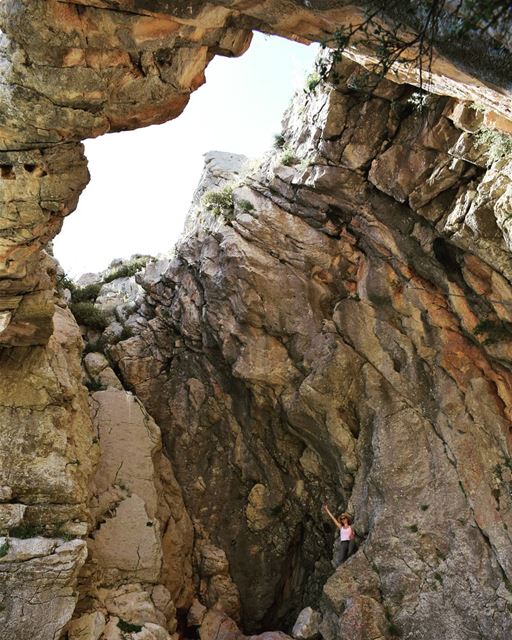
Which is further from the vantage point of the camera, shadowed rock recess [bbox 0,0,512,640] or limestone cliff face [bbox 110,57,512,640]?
limestone cliff face [bbox 110,57,512,640]

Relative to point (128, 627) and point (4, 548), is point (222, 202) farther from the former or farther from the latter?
point (128, 627)

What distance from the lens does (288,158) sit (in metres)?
15.9

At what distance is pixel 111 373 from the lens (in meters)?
18.8

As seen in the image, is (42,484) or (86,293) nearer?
(42,484)

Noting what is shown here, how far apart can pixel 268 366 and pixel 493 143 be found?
8757mm

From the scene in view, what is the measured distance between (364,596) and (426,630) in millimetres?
1513

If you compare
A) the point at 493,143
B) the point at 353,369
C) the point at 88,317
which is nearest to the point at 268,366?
the point at 353,369

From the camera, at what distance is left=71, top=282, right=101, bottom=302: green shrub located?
23047 mm

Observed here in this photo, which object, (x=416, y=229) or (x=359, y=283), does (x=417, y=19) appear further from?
(x=359, y=283)

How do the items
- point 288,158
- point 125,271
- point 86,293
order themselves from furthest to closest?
point 125,271, point 86,293, point 288,158

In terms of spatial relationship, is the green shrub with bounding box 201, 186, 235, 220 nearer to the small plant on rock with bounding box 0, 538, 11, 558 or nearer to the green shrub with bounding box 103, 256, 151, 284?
the green shrub with bounding box 103, 256, 151, 284

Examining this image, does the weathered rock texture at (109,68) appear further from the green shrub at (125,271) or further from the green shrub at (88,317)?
the green shrub at (125,271)

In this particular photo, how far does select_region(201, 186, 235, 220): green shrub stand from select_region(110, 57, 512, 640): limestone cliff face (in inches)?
6.1

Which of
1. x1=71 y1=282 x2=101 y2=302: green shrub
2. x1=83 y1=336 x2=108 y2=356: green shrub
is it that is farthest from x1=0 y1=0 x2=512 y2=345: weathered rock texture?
x1=71 y1=282 x2=101 y2=302: green shrub
